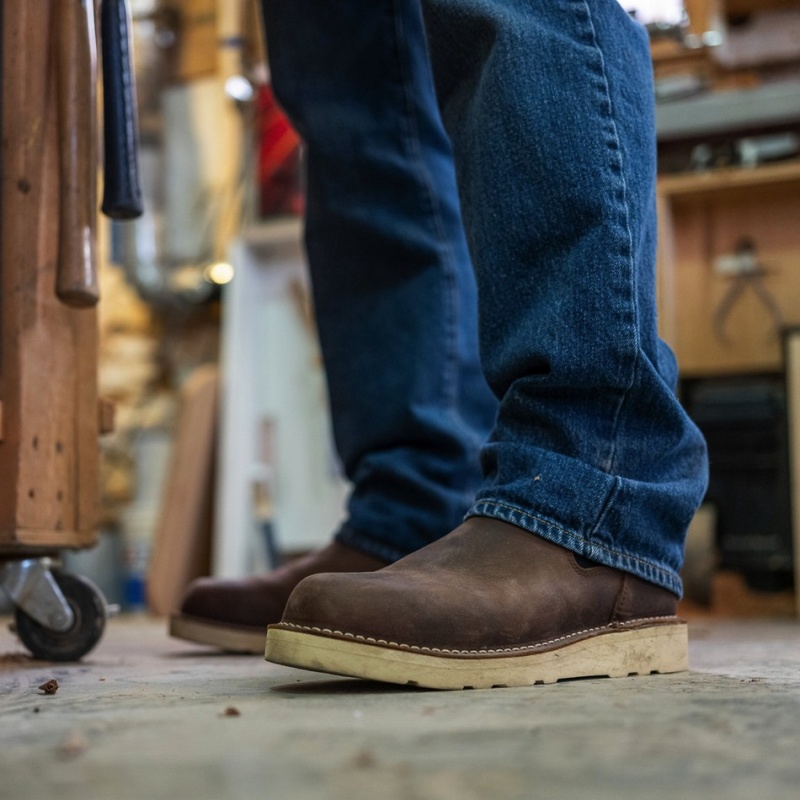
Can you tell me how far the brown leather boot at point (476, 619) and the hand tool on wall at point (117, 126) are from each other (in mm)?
493

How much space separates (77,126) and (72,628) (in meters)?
0.49

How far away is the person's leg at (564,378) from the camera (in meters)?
0.71

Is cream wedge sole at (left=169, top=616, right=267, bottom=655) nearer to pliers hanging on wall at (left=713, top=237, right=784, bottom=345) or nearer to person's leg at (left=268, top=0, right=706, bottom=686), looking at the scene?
person's leg at (left=268, top=0, right=706, bottom=686)

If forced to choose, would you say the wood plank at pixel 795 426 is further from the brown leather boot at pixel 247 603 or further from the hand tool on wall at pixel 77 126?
the hand tool on wall at pixel 77 126

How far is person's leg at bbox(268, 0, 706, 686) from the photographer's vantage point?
0.71m

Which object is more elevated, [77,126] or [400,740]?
[77,126]

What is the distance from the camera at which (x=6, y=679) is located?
0.80 m

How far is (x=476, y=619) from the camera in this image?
2.22 ft

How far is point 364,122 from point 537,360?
0.51 meters

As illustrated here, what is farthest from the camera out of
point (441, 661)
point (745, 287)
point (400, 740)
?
point (745, 287)

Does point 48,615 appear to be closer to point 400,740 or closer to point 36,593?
point 36,593

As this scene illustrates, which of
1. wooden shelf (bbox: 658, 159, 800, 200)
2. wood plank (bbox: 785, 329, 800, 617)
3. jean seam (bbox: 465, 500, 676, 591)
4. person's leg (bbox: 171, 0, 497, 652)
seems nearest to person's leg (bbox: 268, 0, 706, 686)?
jean seam (bbox: 465, 500, 676, 591)

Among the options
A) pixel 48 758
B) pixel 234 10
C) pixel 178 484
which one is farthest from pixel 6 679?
pixel 234 10

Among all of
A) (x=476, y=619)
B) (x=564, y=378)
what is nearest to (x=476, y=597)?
(x=476, y=619)
